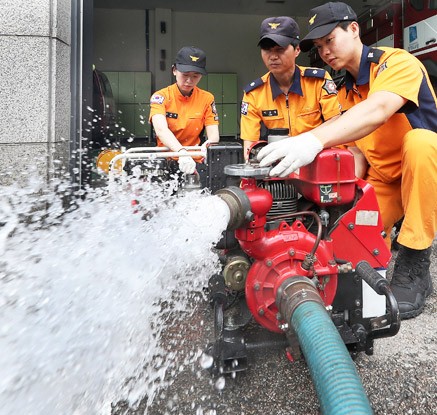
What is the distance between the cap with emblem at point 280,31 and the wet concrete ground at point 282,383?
1732 millimetres

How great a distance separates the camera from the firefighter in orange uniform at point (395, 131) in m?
1.68

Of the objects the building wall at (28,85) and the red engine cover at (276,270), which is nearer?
the red engine cover at (276,270)

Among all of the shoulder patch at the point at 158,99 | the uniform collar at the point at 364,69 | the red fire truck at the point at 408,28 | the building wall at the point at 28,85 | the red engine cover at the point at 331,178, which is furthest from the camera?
the red fire truck at the point at 408,28

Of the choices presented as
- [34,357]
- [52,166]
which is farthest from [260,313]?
[52,166]

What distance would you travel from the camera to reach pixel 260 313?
145 centimetres

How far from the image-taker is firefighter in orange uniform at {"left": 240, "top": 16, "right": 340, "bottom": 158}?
2545 millimetres

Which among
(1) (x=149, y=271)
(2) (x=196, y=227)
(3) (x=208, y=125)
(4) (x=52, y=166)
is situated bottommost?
(1) (x=149, y=271)

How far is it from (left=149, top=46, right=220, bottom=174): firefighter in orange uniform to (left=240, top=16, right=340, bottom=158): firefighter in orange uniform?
0.67 meters

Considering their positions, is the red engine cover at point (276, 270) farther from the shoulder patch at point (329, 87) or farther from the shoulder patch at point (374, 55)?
the shoulder patch at point (329, 87)

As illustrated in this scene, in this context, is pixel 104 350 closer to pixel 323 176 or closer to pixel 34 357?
pixel 34 357

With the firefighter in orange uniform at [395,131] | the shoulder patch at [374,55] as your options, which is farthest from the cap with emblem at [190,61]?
the shoulder patch at [374,55]

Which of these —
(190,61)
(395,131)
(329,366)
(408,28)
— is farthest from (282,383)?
(408,28)

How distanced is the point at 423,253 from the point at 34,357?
6.00 feet

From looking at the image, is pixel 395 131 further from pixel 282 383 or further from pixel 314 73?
pixel 282 383
